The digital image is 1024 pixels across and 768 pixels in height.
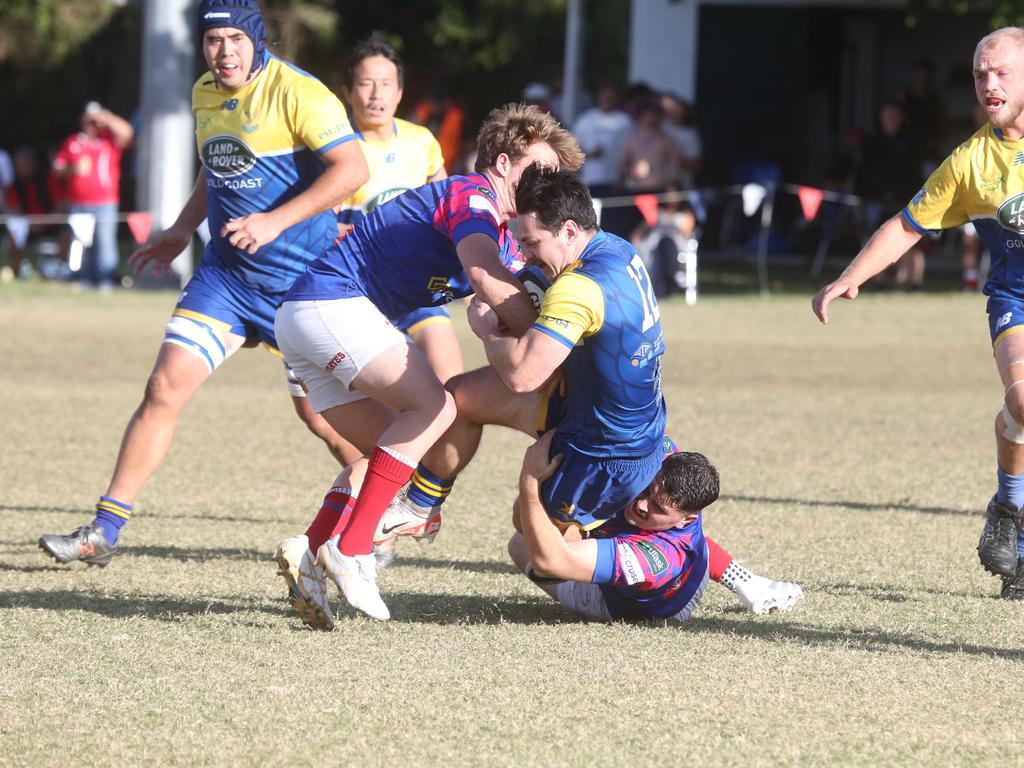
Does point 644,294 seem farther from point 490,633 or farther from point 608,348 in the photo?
point 490,633

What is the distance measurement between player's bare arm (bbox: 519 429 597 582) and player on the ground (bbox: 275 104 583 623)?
1.07 feet

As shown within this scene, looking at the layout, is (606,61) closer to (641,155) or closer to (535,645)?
(641,155)

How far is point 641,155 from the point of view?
57.6 ft

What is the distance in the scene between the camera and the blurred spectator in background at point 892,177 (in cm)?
1911

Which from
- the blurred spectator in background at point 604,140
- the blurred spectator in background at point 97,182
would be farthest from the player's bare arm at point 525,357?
the blurred spectator in background at point 97,182

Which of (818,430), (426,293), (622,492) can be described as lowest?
(818,430)

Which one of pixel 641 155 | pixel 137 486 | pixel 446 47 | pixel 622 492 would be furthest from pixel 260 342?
pixel 446 47

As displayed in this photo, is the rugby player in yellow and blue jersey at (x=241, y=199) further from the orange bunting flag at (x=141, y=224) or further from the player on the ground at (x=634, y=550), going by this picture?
the orange bunting flag at (x=141, y=224)

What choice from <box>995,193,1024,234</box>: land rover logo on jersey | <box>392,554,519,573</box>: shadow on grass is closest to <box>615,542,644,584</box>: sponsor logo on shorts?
<box>392,554,519,573</box>: shadow on grass

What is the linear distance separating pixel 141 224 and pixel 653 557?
14.2m

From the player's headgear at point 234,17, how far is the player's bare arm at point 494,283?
151 centimetres

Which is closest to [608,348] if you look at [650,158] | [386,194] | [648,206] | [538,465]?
[538,465]

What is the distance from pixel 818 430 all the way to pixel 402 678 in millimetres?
5786

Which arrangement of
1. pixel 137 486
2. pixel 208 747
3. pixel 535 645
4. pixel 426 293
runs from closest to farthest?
pixel 208 747 → pixel 535 645 → pixel 426 293 → pixel 137 486
